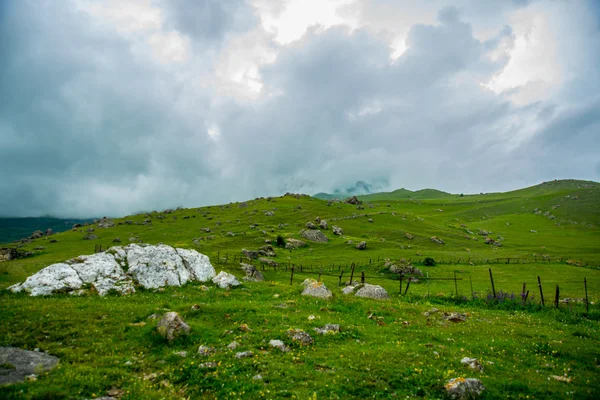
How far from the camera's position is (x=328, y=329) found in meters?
19.2

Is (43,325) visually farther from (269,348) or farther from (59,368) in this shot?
(269,348)

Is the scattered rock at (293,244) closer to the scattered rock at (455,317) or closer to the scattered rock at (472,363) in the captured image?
the scattered rock at (455,317)

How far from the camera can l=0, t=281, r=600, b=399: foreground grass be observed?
39.8 feet

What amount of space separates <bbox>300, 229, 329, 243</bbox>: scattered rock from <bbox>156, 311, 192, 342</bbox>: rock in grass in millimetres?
92509

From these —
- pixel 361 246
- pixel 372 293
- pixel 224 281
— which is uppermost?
pixel 224 281

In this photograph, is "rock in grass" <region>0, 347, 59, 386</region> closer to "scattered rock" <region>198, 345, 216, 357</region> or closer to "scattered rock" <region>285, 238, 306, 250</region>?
"scattered rock" <region>198, 345, 216, 357</region>

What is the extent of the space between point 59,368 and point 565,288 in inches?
2968

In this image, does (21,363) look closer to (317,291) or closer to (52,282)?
(52,282)

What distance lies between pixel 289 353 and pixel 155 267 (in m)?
21.2

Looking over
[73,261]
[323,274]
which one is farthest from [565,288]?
[73,261]

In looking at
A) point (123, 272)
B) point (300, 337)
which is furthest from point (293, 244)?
point (300, 337)

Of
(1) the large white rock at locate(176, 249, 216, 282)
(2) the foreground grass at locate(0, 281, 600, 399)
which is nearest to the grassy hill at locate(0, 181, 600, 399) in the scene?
(2) the foreground grass at locate(0, 281, 600, 399)

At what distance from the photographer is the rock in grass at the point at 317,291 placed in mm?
28812

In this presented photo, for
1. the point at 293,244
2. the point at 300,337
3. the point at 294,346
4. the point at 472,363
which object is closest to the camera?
the point at 472,363
